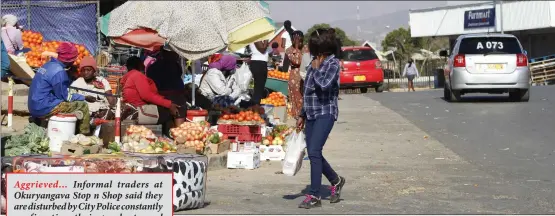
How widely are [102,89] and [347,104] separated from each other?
1240 centimetres

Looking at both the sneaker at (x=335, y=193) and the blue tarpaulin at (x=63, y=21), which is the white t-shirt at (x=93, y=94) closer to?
the sneaker at (x=335, y=193)

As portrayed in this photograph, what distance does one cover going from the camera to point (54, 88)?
12.7 meters

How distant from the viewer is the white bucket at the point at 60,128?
12266mm

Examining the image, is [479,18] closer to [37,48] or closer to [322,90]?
[37,48]

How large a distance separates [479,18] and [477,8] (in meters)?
0.75

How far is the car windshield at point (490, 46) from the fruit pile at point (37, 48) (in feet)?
31.4

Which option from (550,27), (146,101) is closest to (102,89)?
(146,101)

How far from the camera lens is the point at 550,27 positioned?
57156 millimetres

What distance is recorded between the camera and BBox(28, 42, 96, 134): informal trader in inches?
496

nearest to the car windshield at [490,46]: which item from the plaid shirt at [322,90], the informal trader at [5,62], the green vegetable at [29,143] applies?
the informal trader at [5,62]

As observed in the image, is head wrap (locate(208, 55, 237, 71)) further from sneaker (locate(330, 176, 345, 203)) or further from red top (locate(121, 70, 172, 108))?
sneaker (locate(330, 176, 345, 203))

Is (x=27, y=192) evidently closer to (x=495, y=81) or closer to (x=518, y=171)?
(x=518, y=171)

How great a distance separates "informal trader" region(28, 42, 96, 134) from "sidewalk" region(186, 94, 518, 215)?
2.08 metres
